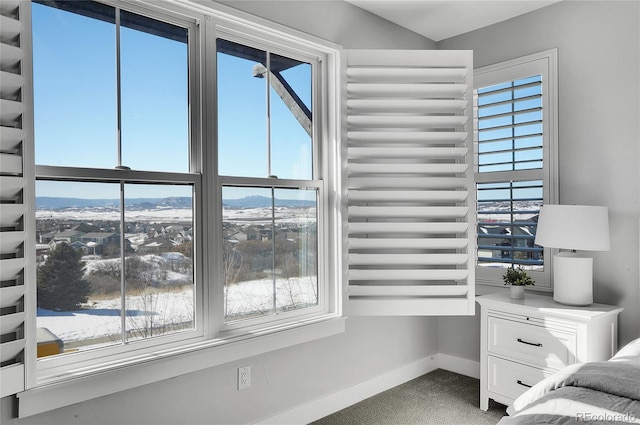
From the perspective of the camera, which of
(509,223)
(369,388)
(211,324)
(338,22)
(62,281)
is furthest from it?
(509,223)

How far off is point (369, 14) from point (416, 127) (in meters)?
0.91

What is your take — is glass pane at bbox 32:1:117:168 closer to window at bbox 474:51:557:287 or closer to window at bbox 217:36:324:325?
window at bbox 217:36:324:325

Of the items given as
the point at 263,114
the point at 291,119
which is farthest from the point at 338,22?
the point at 263,114

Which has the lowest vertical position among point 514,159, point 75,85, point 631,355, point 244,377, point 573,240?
point 244,377

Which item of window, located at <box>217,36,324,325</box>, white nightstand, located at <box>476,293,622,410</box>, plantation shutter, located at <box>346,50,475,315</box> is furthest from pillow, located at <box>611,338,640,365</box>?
window, located at <box>217,36,324,325</box>

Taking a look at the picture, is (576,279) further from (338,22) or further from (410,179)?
(338,22)

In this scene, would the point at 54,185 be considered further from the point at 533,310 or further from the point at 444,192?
the point at 533,310

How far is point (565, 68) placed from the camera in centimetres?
288

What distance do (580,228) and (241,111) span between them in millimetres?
1935

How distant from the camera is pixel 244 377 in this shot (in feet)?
7.72

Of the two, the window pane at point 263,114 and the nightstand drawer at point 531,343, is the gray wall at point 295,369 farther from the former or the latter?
the nightstand drawer at point 531,343

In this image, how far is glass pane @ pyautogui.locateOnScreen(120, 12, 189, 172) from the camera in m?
2.02

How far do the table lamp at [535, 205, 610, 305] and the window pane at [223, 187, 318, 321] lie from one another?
1.35 metres

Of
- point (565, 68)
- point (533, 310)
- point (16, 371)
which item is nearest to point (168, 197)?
point (16, 371)
